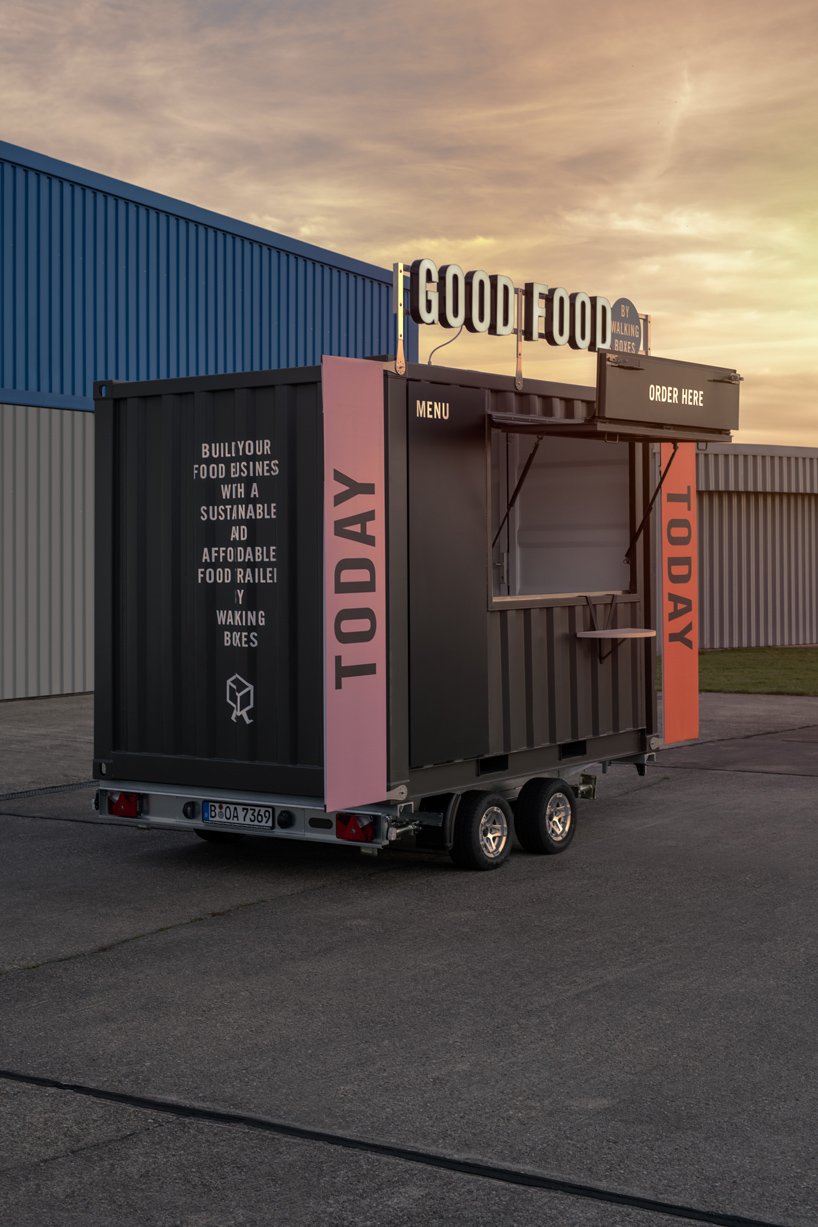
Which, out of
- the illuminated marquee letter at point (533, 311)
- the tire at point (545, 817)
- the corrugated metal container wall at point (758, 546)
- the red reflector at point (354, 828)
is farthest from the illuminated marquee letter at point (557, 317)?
the corrugated metal container wall at point (758, 546)

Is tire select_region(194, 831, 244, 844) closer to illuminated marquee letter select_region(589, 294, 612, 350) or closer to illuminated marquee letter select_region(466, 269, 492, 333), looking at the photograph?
illuminated marquee letter select_region(466, 269, 492, 333)

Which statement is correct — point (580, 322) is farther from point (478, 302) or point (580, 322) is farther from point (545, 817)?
point (545, 817)

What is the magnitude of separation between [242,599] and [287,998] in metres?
3.17

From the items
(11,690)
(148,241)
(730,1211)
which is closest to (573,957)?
(730,1211)

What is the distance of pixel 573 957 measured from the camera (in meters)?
7.41

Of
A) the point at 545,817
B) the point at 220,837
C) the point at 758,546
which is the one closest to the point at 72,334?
the point at 220,837

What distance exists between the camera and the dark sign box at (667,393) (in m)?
9.66

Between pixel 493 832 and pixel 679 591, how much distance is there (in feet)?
10.2

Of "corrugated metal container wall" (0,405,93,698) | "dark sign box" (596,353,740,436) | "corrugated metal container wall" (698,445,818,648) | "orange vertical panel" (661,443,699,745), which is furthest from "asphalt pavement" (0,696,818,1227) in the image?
"corrugated metal container wall" (698,445,818,648)

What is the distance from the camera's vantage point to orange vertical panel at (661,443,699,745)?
11.7 metres

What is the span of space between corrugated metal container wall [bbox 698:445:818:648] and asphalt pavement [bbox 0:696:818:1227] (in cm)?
2389

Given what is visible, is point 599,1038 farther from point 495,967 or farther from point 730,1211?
point 730,1211

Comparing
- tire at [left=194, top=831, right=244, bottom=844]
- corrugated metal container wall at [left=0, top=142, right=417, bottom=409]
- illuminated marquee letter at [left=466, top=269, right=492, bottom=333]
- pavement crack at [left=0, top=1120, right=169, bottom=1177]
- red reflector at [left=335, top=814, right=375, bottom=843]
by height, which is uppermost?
corrugated metal container wall at [left=0, top=142, right=417, bottom=409]

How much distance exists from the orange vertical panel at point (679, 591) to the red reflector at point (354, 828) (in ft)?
12.3
